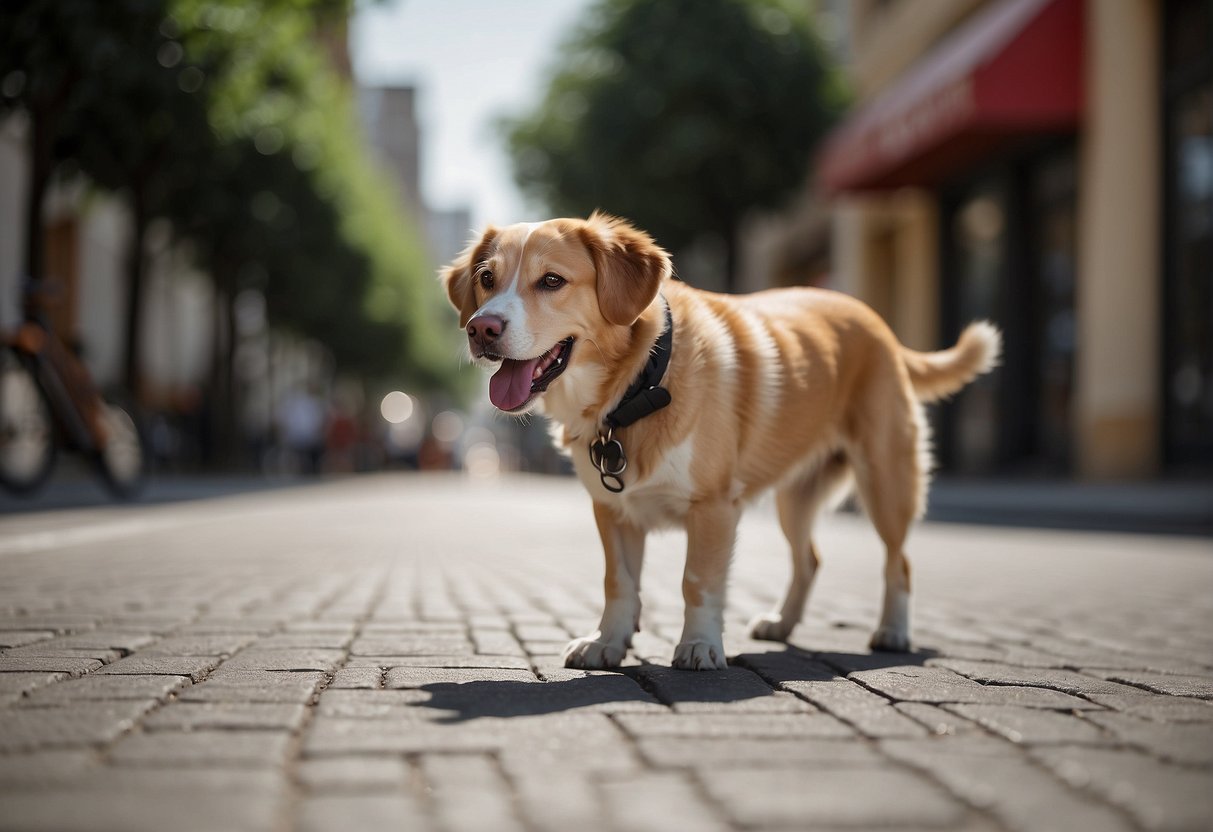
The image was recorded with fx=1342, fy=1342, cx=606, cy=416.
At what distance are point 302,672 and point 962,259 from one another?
19.9 metres

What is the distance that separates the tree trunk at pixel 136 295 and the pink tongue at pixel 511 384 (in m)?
17.3

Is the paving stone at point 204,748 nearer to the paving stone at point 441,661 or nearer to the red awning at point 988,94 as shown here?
the paving stone at point 441,661

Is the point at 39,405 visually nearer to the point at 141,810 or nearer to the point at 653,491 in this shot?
the point at 653,491

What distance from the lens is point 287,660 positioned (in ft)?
12.4

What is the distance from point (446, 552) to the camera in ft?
28.8

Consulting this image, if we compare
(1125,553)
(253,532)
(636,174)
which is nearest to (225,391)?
(636,174)

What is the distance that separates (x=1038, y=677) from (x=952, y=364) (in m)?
1.77

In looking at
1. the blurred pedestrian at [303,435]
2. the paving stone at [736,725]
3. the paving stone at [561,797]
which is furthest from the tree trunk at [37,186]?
the blurred pedestrian at [303,435]

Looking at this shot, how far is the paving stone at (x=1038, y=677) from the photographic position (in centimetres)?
351

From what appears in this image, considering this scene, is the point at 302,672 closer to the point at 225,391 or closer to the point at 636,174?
the point at 636,174

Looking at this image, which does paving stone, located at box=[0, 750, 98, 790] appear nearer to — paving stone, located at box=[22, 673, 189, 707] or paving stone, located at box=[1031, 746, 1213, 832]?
paving stone, located at box=[22, 673, 189, 707]

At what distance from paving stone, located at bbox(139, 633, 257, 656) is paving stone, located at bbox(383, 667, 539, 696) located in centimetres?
64

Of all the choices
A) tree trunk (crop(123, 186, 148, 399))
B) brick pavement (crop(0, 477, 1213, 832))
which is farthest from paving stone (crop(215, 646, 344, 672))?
tree trunk (crop(123, 186, 148, 399))

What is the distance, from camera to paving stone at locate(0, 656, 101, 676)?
3514 mm
